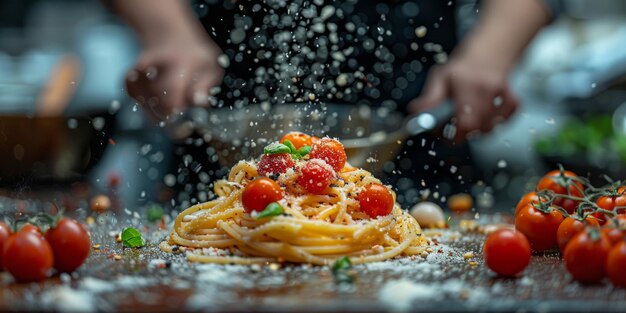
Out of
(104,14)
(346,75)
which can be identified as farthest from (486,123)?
(104,14)

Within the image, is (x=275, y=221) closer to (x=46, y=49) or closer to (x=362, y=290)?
(x=362, y=290)

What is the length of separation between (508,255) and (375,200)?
2.12 ft

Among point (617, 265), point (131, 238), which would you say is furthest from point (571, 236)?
point (131, 238)

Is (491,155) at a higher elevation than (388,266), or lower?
higher

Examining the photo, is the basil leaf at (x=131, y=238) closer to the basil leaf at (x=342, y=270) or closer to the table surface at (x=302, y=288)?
the table surface at (x=302, y=288)

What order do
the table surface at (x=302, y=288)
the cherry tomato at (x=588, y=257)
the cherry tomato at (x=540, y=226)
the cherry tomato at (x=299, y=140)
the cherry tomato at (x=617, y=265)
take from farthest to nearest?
the cherry tomato at (x=299, y=140)
the cherry tomato at (x=540, y=226)
the cherry tomato at (x=588, y=257)
the cherry tomato at (x=617, y=265)
the table surface at (x=302, y=288)

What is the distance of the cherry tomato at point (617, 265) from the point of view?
205cm

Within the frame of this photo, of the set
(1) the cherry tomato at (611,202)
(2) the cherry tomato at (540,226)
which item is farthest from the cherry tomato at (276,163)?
(1) the cherry tomato at (611,202)

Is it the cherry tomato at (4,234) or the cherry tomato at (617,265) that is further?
the cherry tomato at (4,234)

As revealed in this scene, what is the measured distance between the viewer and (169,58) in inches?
168

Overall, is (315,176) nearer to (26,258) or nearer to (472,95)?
(26,258)

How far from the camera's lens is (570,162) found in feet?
16.0

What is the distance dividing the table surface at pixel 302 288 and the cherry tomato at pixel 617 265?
31 millimetres

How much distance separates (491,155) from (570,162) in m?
1.58
